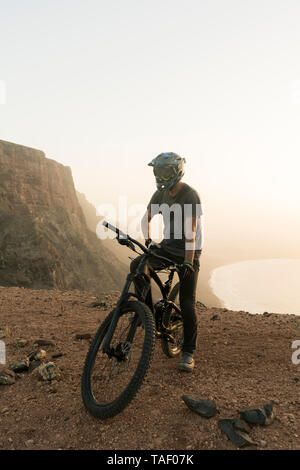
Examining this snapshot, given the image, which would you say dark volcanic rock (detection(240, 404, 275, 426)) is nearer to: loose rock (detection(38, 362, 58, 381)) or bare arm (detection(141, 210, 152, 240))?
loose rock (detection(38, 362, 58, 381))

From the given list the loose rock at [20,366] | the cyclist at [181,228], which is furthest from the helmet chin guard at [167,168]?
the loose rock at [20,366]

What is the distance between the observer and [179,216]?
14.0ft

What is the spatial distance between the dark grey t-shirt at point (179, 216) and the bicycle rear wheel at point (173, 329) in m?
0.90

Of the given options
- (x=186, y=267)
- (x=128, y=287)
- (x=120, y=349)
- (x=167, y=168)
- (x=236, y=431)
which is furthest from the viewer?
(x=167, y=168)

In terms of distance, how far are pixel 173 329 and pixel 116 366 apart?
47.6 inches

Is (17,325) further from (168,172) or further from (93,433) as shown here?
(168,172)

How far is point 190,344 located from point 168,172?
8.17 ft

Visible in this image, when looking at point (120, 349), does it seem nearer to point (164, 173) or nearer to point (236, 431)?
point (236, 431)

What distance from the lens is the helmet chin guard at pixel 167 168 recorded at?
4082 mm

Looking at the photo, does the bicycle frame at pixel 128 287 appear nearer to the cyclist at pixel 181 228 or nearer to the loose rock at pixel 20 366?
the cyclist at pixel 181 228

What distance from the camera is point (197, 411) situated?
3168 mm

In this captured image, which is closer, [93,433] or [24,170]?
[93,433]
